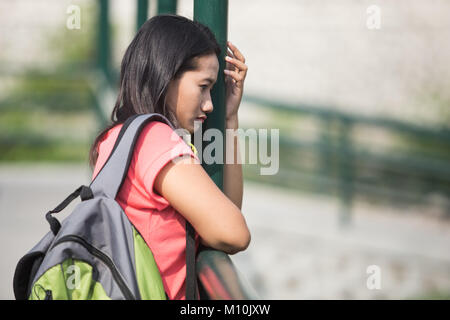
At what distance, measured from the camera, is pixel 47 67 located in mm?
8477

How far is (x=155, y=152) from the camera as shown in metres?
1.41

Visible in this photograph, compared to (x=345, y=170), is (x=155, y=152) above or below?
above

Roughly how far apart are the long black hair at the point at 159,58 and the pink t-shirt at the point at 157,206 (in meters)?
0.16

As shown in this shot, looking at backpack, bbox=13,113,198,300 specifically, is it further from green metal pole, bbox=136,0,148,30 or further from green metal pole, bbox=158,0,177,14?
green metal pole, bbox=136,0,148,30

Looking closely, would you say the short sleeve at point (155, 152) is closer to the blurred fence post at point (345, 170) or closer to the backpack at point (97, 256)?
the backpack at point (97, 256)

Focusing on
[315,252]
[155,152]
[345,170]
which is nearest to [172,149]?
[155,152]

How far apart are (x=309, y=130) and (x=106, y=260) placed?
5969 millimetres

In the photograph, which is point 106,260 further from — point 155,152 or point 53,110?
point 53,110

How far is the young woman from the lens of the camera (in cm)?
139

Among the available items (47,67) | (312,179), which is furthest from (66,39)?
(312,179)

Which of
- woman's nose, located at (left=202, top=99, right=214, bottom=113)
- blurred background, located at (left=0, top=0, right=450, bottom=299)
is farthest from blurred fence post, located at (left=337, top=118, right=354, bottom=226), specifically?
woman's nose, located at (left=202, top=99, right=214, bottom=113)

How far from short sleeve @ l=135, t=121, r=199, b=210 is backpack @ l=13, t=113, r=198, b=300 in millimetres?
39

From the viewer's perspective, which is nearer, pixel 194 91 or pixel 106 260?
pixel 106 260

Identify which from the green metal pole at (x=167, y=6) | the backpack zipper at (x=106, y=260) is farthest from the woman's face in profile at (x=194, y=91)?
the green metal pole at (x=167, y=6)
